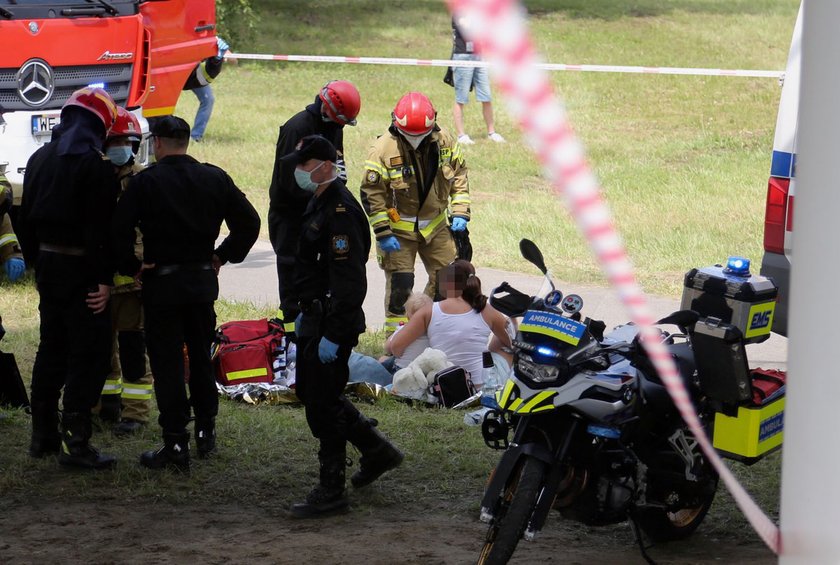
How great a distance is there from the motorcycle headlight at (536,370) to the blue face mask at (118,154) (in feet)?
8.87

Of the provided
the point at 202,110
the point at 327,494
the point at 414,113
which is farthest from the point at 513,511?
the point at 202,110

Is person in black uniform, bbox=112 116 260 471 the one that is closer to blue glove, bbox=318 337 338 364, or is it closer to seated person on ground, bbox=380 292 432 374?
blue glove, bbox=318 337 338 364

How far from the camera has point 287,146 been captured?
7.93m

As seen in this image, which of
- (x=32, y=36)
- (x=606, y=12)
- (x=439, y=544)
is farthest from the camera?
(x=606, y=12)

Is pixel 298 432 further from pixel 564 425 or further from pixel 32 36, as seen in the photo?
pixel 32 36

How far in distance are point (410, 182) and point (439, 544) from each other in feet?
12.1

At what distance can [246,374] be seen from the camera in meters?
7.73

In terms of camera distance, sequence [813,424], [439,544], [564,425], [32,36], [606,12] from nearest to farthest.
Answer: [813,424], [564,425], [439,544], [32,36], [606,12]

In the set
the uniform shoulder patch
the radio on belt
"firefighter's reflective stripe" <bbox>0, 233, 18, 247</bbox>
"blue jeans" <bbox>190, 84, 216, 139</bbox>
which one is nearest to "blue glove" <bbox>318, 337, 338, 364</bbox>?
the uniform shoulder patch

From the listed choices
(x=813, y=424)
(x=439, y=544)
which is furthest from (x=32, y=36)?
(x=813, y=424)

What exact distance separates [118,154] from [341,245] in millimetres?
1590

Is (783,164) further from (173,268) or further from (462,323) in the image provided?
(173,268)

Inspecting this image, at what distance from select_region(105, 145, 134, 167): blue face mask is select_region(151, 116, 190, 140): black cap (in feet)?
1.22

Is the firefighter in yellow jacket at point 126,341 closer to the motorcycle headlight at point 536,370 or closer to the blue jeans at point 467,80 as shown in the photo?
the motorcycle headlight at point 536,370
